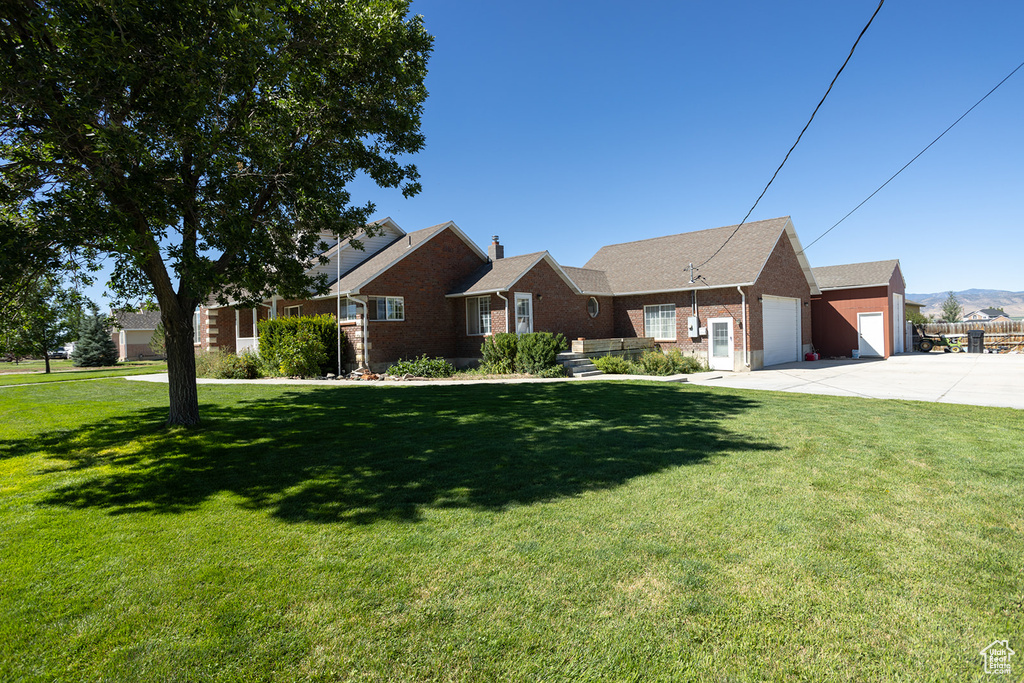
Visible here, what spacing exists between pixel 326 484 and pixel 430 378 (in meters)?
11.7

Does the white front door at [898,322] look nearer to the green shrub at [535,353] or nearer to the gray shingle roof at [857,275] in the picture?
the gray shingle roof at [857,275]

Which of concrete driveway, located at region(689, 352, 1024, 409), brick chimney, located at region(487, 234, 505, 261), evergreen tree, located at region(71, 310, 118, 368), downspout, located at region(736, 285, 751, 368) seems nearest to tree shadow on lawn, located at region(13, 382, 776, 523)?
concrete driveway, located at region(689, 352, 1024, 409)

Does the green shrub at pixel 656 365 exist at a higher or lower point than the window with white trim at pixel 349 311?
lower

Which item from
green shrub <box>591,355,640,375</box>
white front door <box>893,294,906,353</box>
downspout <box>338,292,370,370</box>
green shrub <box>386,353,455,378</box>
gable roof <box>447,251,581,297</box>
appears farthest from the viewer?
white front door <box>893,294,906,353</box>

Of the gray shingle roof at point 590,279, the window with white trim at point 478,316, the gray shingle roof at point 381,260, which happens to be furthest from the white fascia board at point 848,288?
the gray shingle roof at point 381,260

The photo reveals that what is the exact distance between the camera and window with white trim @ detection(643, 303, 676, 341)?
22328mm

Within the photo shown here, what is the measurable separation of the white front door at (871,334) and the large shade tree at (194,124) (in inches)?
996

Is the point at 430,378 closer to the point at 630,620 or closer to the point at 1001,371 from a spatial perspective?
the point at 630,620

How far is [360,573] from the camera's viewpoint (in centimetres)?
351

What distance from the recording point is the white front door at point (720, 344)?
20375 mm

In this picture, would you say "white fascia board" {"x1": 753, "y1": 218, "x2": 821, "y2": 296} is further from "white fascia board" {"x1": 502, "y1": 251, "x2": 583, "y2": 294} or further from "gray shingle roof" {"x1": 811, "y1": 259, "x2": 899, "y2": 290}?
"white fascia board" {"x1": 502, "y1": 251, "x2": 583, "y2": 294}

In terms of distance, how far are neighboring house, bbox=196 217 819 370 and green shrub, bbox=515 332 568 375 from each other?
1.96 m

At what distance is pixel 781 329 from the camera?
22.6 m

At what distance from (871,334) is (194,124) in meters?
29.1
